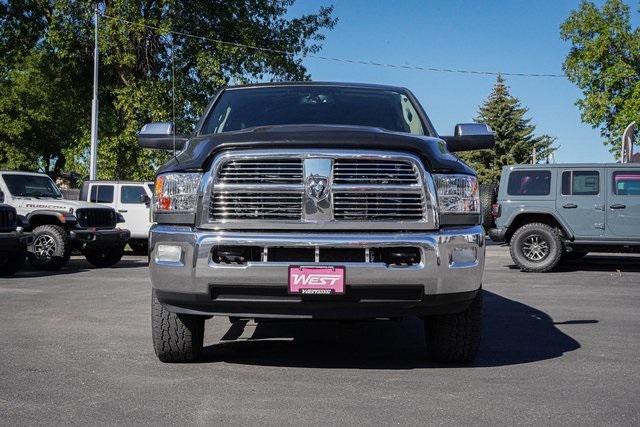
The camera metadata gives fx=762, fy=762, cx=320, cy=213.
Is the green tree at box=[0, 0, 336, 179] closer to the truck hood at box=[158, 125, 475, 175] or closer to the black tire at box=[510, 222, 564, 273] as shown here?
the black tire at box=[510, 222, 564, 273]

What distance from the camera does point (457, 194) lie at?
186 inches

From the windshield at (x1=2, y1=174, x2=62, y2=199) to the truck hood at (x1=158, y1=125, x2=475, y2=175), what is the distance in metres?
10.4

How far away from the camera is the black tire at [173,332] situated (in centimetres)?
491

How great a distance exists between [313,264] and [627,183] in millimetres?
10670

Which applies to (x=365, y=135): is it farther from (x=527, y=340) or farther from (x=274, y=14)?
(x=274, y=14)

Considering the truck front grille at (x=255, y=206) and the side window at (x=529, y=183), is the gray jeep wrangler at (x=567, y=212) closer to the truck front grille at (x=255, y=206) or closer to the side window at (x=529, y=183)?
the side window at (x=529, y=183)

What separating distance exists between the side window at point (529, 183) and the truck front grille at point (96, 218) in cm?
760

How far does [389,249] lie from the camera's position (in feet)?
14.7

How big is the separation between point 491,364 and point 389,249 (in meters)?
1.30

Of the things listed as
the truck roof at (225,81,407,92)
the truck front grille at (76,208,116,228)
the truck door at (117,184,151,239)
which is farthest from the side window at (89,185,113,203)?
the truck roof at (225,81,407,92)

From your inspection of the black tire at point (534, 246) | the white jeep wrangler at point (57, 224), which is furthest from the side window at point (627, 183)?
the white jeep wrangler at point (57, 224)

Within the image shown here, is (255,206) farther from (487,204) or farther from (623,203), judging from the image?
(487,204)

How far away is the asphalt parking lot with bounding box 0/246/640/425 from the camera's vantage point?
3.88 metres

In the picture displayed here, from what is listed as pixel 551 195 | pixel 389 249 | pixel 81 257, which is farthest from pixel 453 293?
pixel 81 257
